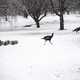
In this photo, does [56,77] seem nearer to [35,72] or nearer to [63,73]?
[63,73]

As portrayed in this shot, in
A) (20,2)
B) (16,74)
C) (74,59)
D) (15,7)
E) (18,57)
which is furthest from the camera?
(15,7)

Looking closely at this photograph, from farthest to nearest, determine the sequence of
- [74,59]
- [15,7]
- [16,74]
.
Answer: [15,7]
[74,59]
[16,74]

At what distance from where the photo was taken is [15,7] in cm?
3706

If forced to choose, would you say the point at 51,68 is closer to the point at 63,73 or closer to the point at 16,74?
the point at 63,73

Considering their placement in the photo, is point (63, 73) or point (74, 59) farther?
point (74, 59)

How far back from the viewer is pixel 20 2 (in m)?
34.6

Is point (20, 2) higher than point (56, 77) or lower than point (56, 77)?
higher

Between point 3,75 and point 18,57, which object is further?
point 18,57

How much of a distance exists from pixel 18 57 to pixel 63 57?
8.53 ft

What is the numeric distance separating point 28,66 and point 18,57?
2.17 meters

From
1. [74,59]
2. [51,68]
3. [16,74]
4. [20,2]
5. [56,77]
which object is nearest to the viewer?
[56,77]

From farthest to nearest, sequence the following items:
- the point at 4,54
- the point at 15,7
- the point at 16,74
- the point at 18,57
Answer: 1. the point at 15,7
2. the point at 4,54
3. the point at 18,57
4. the point at 16,74

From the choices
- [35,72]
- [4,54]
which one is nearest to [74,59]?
[35,72]

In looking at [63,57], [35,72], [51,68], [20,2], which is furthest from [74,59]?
[20,2]
